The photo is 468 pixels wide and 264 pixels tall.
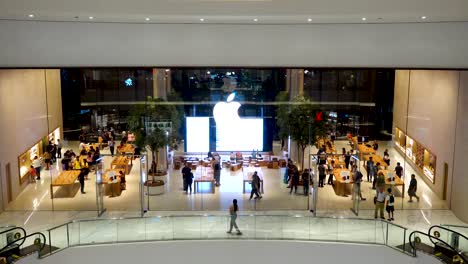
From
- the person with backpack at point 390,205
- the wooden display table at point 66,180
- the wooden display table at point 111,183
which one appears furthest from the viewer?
the wooden display table at point 66,180

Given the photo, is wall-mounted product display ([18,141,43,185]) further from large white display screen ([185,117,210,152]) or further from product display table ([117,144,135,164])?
large white display screen ([185,117,210,152])

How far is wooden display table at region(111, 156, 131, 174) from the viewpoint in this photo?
15.9m

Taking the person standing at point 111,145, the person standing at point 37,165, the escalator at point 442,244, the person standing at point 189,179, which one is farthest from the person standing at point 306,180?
the person standing at point 37,165

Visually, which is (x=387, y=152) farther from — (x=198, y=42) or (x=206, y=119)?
(x=198, y=42)

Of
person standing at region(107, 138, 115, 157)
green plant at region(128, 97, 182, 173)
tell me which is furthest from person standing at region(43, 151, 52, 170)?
green plant at region(128, 97, 182, 173)

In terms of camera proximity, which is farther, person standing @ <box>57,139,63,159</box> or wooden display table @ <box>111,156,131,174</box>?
person standing @ <box>57,139,63,159</box>

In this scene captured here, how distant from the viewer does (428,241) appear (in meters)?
12.8

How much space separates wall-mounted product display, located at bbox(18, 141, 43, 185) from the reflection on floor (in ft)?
3.53

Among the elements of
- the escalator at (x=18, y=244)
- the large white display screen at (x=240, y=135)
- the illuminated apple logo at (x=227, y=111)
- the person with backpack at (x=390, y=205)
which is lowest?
the escalator at (x=18, y=244)

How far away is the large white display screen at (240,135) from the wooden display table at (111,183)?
332 cm

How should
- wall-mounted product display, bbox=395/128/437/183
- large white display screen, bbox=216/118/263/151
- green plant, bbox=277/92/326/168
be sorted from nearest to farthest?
1. green plant, bbox=277/92/326/168
2. large white display screen, bbox=216/118/263/151
3. wall-mounted product display, bbox=395/128/437/183

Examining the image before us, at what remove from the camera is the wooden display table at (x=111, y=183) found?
52.7ft

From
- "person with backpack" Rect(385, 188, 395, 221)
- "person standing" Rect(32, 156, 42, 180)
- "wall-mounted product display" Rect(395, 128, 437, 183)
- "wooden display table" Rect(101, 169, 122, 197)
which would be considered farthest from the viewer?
"person standing" Rect(32, 156, 42, 180)

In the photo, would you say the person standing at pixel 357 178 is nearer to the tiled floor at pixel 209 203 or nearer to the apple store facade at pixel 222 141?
the apple store facade at pixel 222 141
